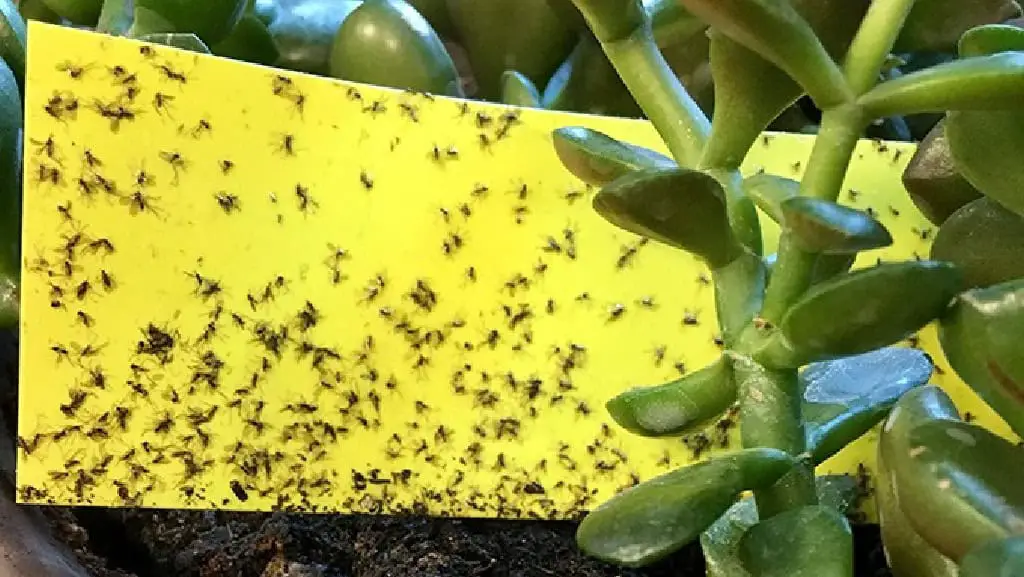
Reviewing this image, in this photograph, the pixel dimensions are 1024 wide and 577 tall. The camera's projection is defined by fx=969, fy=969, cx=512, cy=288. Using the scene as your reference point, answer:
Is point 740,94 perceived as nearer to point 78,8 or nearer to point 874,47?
point 874,47

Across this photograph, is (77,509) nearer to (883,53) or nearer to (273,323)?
(273,323)

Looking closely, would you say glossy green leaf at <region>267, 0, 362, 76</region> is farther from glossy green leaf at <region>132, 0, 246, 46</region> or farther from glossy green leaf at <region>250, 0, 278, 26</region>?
glossy green leaf at <region>132, 0, 246, 46</region>

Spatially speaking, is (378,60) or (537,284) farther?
(378,60)

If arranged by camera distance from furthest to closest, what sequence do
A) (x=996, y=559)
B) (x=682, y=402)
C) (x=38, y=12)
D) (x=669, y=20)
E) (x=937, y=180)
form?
(x=38, y=12)
(x=669, y=20)
(x=937, y=180)
(x=682, y=402)
(x=996, y=559)

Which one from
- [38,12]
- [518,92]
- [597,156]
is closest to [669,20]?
[518,92]

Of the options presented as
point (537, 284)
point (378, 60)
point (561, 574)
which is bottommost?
point (561, 574)

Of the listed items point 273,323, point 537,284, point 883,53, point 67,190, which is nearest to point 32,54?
point 67,190

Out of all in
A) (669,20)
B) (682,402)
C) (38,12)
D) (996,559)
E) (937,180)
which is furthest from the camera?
(38,12)

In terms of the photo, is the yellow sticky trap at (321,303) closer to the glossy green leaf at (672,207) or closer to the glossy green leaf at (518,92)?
the glossy green leaf at (518,92)
